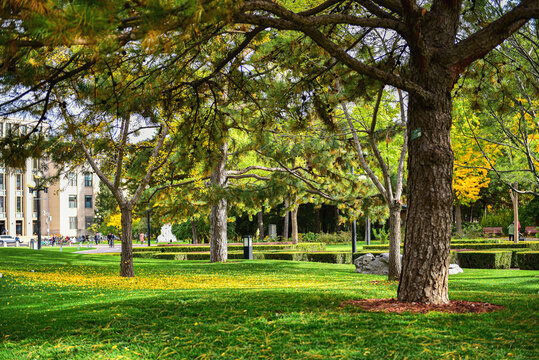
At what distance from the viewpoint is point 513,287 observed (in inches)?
456

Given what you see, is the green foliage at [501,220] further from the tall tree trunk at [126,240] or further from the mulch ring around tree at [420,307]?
the mulch ring around tree at [420,307]

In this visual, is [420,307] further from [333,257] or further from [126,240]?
[333,257]

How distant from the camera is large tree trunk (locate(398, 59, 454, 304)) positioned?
20.7 ft

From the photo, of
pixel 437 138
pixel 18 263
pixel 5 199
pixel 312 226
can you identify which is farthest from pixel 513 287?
pixel 5 199

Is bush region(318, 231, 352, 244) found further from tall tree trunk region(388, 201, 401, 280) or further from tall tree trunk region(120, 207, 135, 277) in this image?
tall tree trunk region(120, 207, 135, 277)

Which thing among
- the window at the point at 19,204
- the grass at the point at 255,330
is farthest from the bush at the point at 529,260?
the window at the point at 19,204

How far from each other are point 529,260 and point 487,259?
1.77 metres

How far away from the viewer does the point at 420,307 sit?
6.11 metres

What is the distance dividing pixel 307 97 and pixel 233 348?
4644 millimetres

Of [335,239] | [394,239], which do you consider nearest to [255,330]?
[394,239]

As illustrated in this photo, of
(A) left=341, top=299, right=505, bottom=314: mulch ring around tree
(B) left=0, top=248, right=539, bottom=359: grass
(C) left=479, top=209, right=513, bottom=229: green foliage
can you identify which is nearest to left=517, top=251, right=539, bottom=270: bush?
(B) left=0, top=248, right=539, bottom=359: grass

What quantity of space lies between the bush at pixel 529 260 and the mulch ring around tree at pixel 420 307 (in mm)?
11823

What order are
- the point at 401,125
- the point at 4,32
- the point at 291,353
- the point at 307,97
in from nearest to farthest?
1. the point at 4,32
2. the point at 291,353
3. the point at 307,97
4. the point at 401,125

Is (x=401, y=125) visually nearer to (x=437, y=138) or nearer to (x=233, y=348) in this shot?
(x=437, y=138)
